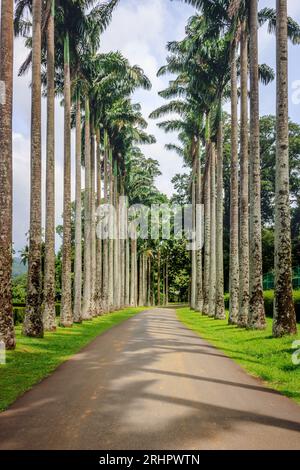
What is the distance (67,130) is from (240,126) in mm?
8826

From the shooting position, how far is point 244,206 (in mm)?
21906

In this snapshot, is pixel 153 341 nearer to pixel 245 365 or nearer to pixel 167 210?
pixel 245 365

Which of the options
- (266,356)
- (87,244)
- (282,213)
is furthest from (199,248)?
(266,356)

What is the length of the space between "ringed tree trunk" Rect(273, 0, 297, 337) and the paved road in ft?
14.8

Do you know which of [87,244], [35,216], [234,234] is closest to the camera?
[35,216]

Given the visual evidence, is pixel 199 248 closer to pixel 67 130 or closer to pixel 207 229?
pixel 207 229

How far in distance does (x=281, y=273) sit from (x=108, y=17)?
18.8 m

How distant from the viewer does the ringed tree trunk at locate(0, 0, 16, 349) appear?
13156mm

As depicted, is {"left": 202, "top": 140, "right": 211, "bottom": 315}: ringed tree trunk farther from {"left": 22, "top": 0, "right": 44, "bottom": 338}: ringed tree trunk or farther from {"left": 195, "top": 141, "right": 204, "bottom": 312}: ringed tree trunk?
{"left": 22, "top": 0, "right": 44, "bottom": 338}: ringed tree trunk

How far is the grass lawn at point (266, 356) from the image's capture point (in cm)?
893

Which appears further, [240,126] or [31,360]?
[240,126]

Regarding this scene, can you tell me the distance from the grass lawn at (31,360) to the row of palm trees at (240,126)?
6.78 m

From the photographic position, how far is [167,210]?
207 feet

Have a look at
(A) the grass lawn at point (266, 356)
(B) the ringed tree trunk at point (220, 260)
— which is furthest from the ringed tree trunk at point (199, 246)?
(A) the grass lawn at point (266, 356)
